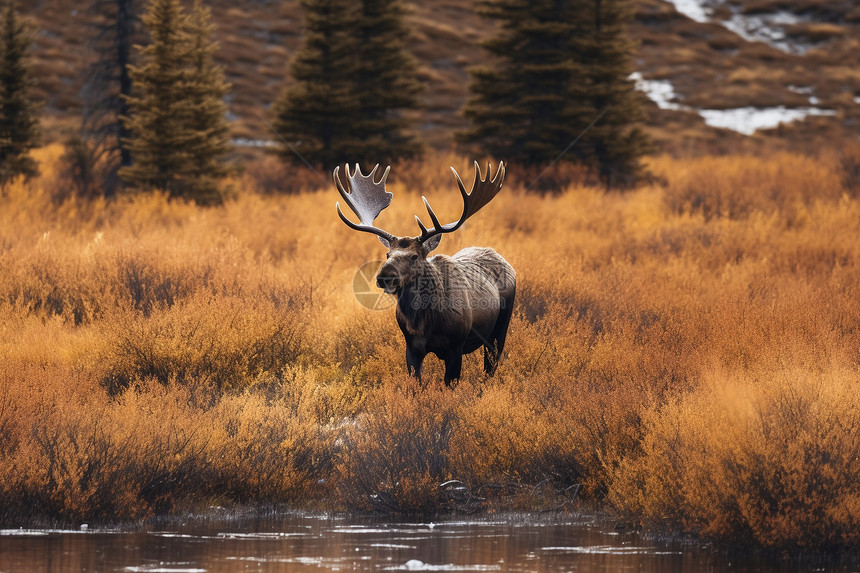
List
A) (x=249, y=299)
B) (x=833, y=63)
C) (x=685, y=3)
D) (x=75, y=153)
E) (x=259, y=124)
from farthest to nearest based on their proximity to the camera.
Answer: (x=685, y=3), (x=833, y=63), (x=259, y=124), (x=75, y=153), (x=249, y=299)

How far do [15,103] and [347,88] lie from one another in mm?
7000

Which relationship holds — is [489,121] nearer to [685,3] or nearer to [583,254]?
[583,254]

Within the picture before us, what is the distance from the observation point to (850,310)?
12016 millimetres

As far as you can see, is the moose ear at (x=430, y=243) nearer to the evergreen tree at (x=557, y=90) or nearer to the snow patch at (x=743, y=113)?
the evergreen tree at (x=557, y=90)

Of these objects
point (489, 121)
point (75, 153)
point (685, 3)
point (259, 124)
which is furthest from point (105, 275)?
point (685, 3)

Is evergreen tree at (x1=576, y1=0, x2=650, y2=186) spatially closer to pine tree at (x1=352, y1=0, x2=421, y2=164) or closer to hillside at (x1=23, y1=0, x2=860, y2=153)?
pine tree at (x1=352, y1=0, x2=421, y2=164)

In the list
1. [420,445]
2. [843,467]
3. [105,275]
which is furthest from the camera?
[105,275]

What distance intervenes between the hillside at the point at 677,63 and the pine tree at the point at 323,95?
9.85 m

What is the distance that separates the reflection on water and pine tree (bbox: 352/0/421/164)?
61.1 ft

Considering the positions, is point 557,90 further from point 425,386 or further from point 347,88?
point 425,386

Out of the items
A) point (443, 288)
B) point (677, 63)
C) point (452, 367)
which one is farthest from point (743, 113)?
point (443, 288)

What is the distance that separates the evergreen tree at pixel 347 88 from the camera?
A: 25.9m

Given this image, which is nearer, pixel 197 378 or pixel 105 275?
pixel 197 378

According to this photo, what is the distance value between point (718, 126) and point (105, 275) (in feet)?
107
